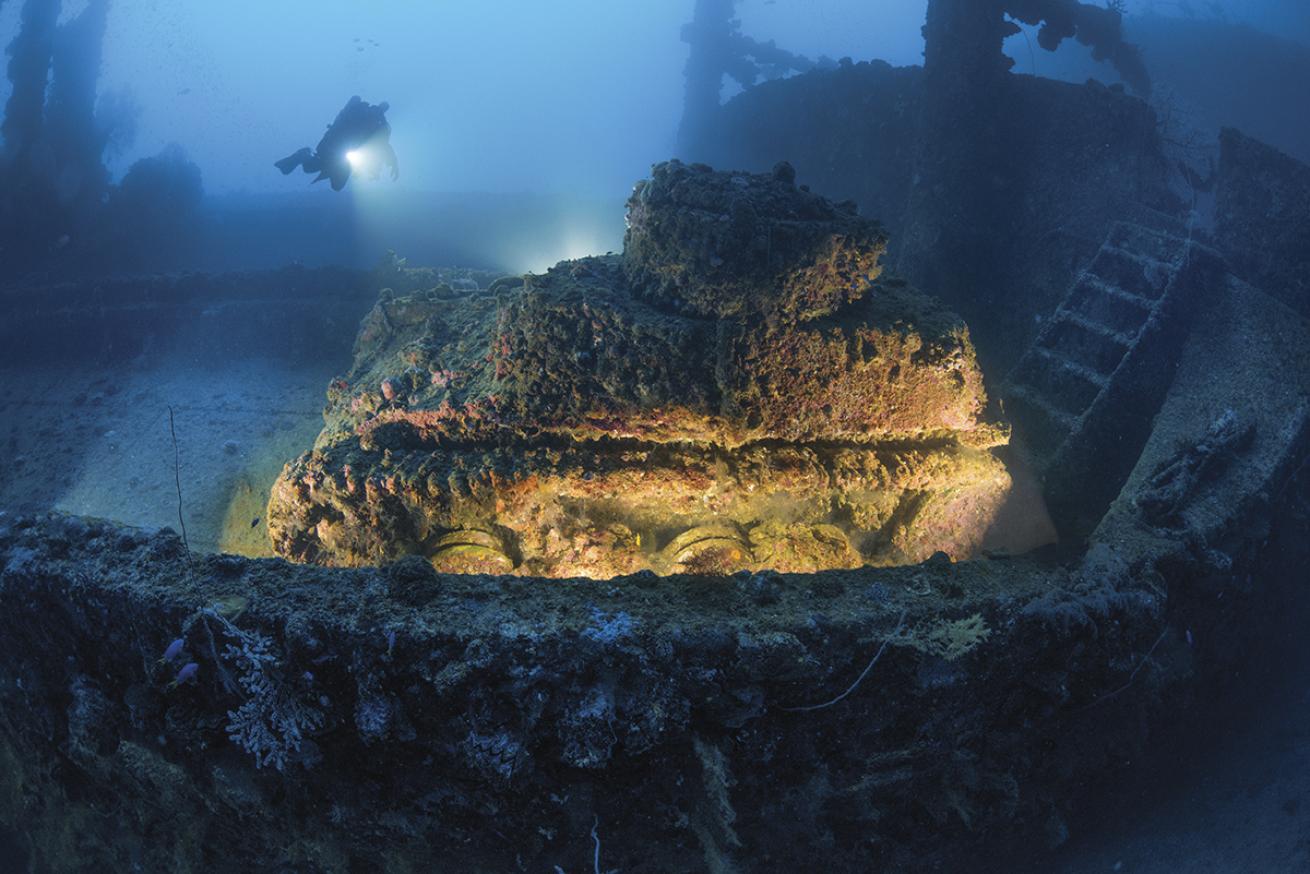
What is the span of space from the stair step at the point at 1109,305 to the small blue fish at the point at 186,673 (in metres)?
6.50

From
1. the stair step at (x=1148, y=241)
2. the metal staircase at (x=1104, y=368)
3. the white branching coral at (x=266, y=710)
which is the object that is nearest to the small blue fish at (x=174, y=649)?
the white branching coral at (x=266, y=710)

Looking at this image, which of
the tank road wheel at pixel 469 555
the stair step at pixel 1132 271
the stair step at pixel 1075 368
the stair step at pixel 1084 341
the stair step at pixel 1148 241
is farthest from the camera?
the stair step at pixel 1148 241

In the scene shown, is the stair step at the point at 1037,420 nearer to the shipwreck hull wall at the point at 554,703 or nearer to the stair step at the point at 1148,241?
the stair step at the point at 1148,241

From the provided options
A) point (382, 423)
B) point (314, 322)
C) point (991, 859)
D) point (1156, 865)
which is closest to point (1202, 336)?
point (1156, 865)

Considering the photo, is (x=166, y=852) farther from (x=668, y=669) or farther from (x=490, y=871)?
(x=668, y=669)

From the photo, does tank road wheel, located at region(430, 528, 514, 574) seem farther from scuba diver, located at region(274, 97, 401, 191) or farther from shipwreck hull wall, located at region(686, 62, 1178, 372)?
scuba diver, located at region(274, 97, 401, 191)

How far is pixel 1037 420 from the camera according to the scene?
5660 mm

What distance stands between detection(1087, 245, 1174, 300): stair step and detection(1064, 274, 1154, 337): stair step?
0.43 feet

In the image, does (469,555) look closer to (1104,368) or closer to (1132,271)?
(1104,368)

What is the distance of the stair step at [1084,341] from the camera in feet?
18.3

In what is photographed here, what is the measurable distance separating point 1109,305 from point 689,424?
454cm

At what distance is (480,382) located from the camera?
3.99 m

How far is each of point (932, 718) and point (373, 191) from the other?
25.9 m

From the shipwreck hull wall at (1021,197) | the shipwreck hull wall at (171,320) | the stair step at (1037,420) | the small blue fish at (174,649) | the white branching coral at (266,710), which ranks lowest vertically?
the stair step at (1037,420)
